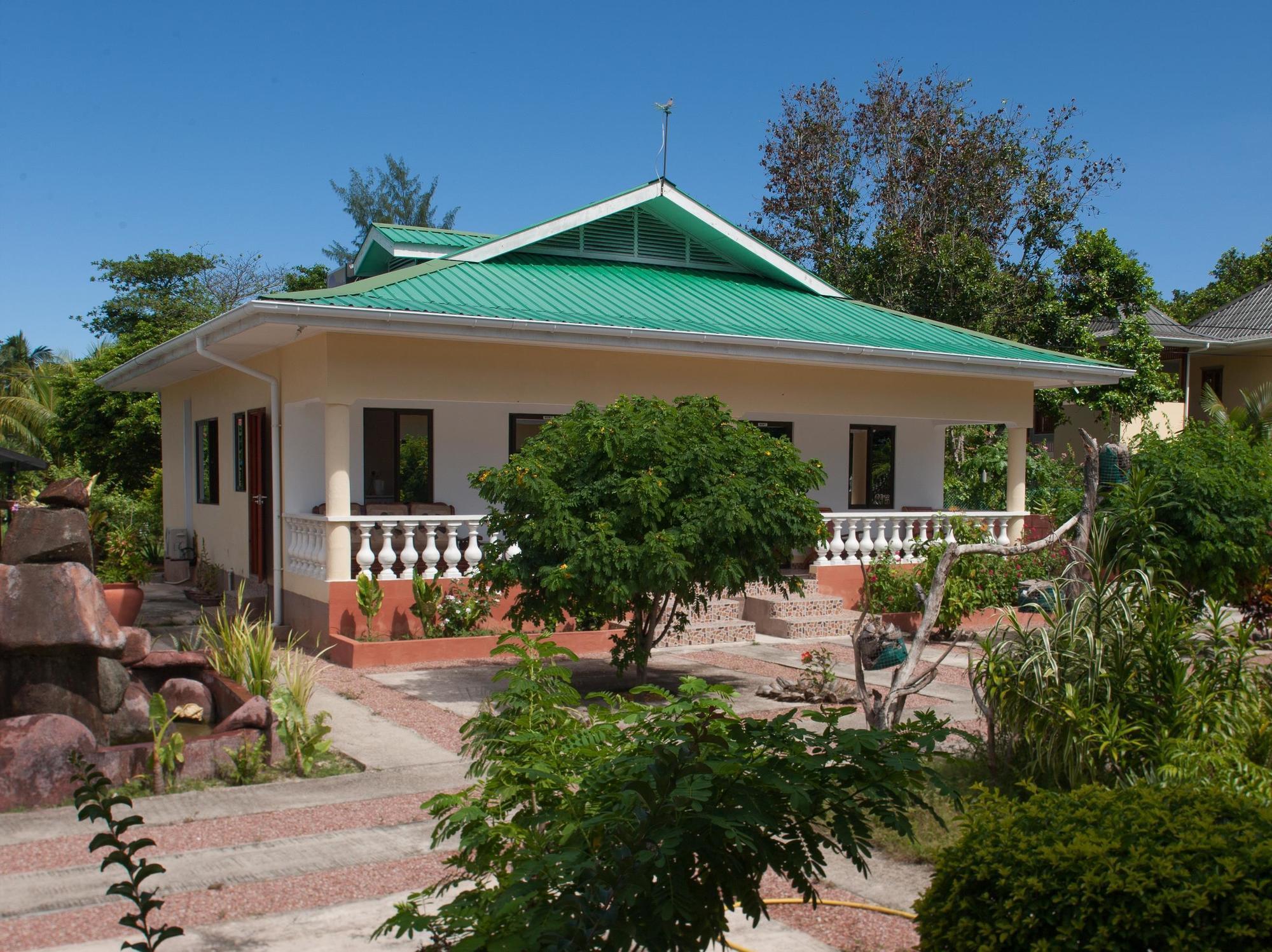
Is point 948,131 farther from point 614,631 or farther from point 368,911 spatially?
point 368,911

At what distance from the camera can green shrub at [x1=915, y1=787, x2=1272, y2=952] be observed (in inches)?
123

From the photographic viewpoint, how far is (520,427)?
50.4 ft

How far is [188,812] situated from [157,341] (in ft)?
70.5

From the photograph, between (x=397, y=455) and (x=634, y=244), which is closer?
(x=397, y=455)

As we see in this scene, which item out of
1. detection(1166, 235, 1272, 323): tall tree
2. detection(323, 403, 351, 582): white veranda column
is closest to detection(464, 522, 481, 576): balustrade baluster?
detection(323, 403, 351, 582): white veranda column

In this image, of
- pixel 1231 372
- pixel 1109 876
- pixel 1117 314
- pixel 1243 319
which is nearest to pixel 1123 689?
pixel 1109 876

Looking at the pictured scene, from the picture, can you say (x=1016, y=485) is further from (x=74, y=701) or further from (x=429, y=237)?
(x=74, y=701)

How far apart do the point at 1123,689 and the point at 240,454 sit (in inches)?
515

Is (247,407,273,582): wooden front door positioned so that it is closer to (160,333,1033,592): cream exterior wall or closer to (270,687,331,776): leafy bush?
(160,333,1033,592): cream exterior wall

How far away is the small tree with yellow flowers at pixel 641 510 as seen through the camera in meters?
8.98

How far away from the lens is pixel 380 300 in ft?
40.2

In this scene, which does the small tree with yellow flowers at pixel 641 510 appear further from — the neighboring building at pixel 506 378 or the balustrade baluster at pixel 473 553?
the neighboring building at pixel 506 378

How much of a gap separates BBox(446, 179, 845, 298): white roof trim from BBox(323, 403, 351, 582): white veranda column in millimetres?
3749

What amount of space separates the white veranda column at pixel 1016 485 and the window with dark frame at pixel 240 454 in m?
11.3
